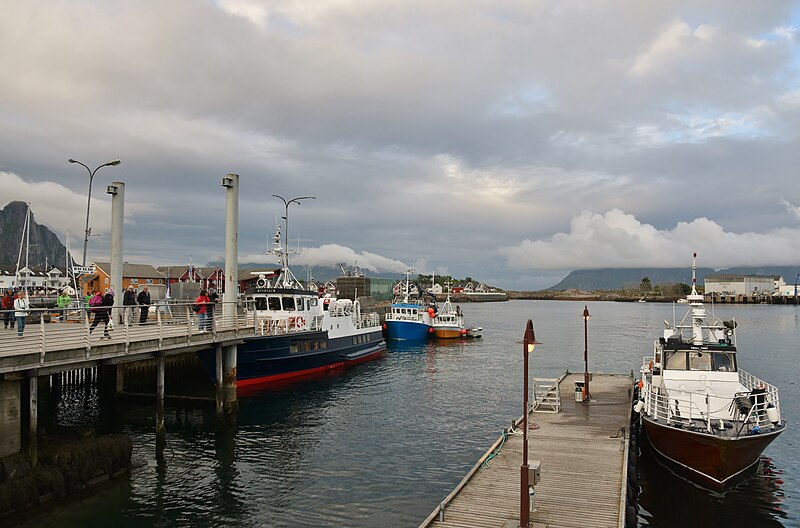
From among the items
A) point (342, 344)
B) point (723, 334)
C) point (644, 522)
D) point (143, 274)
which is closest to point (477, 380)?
point (342, 344)

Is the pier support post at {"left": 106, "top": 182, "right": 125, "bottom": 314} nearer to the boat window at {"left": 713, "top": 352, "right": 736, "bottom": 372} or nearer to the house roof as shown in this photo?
the boat window at {"left": 713, "top": 352, "right": 736, "bottom": 372}

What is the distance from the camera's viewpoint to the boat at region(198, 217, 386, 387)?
36.7 metres

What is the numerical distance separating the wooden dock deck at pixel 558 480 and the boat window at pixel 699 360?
3.25m

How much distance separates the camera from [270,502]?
61.8ft

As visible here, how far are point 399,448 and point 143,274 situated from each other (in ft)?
326

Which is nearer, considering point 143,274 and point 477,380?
point 477,380

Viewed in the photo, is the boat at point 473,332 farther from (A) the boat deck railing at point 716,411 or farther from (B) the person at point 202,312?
(A) the boat deck railing at point 716,411

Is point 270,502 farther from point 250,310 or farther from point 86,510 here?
point 250,310

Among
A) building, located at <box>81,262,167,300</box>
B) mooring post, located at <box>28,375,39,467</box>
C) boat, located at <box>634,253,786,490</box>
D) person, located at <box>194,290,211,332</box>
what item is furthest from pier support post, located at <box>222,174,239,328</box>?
building, located at <box>81,262,167,300</box>

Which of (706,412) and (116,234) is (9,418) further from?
(706,412)

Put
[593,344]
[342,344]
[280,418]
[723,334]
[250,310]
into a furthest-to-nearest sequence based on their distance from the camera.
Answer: [593,344] < [342,344] < [250,310] < [280,418] < [723,334]

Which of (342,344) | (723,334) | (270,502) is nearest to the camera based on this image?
(270,502)

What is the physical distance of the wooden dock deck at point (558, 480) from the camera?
13.4 meters

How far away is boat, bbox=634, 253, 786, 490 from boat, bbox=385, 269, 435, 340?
49085mm
